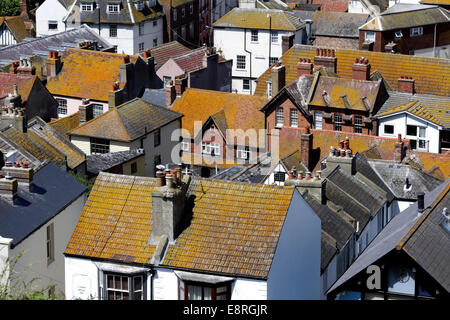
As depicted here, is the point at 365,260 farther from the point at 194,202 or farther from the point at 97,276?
the point at 97,276

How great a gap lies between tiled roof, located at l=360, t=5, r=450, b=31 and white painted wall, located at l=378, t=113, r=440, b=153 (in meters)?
23.2

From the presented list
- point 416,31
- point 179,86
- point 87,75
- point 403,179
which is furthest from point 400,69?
point 403,179

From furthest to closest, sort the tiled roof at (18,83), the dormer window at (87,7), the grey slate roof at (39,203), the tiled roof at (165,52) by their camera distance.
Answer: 1. the dormer window at (87,7)
2. the tiled roof at (165,52)
3. the tiled roof at (18,83)
4. the grey slate roof at (39,203)

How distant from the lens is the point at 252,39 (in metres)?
96.8

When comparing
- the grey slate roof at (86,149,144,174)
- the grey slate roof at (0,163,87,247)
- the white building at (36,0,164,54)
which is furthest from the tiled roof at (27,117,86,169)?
the white building at (36,0,164,54)

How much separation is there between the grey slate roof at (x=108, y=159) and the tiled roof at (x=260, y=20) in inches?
1546

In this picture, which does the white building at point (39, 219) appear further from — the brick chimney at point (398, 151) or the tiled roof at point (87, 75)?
the tiled roof at point (87, 75)

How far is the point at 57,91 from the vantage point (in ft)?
246

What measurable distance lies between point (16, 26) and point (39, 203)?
67721mm

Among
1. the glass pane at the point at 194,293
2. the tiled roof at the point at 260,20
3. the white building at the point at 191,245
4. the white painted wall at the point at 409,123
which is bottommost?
the white painted wall at the point at 409,123

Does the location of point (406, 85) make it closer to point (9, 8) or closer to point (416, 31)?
point (416, 31)

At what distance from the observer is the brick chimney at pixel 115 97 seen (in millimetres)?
68750

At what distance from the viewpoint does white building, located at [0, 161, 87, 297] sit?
35856mm

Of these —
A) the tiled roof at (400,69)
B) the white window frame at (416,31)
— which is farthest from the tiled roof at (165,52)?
the white window frame at (416,31)
